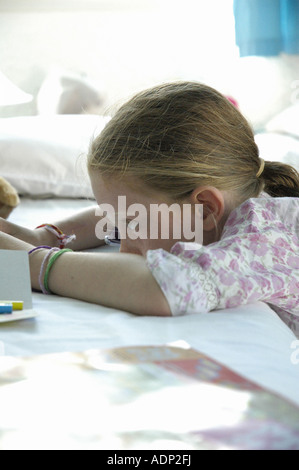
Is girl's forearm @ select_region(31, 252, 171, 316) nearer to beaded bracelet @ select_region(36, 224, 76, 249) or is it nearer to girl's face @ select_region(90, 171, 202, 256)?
girl's face @ select_region(90, 171, 202, 256)

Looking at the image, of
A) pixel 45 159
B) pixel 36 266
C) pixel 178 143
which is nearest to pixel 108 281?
pixel 36 266

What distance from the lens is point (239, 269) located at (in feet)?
2.39

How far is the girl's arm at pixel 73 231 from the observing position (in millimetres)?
1070

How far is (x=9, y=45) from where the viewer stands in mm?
2262

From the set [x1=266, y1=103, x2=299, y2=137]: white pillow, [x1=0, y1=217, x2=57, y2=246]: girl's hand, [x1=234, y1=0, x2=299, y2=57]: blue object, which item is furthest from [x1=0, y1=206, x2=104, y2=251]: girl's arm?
[x1=234, y1=0, x2=299, y2=57]: blue object

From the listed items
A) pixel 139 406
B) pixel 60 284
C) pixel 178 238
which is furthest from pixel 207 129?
pixel 139 406

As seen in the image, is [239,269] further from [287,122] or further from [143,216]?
[287,122]

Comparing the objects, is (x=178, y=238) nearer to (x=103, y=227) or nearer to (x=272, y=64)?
(x=103, y=227)

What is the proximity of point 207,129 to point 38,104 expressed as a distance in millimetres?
1538

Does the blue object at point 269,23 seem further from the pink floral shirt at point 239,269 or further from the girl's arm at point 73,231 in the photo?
the pink floral shirt at point 239,269

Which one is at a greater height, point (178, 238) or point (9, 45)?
point (9, 45)

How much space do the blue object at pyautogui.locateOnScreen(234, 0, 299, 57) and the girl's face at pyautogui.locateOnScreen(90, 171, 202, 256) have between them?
1.66m

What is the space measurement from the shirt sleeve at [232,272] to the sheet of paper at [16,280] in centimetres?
15

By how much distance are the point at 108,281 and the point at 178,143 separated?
0.78 ft
